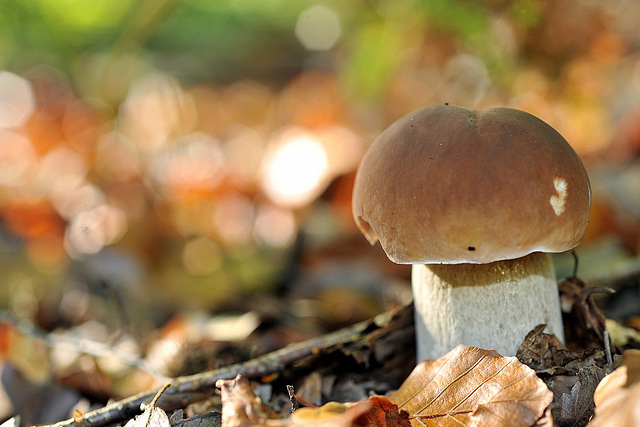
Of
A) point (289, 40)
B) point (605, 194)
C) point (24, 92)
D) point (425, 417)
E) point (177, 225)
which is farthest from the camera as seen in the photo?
point (289, 40)

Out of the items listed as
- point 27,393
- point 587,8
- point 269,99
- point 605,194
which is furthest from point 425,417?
point 269,99

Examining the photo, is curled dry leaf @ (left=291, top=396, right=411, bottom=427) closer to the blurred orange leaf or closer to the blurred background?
the blurred orange leaf

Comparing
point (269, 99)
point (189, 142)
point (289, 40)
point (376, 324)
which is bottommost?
point (376, 324)

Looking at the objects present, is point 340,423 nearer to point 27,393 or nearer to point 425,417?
point 425,417

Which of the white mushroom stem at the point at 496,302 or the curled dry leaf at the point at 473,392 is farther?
the white mushroom stem at the point at 496,302

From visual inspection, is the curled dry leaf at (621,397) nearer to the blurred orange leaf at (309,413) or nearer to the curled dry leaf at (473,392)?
the curled dry leaf at (473,392)

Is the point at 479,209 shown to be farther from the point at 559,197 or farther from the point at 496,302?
the point at 496,302

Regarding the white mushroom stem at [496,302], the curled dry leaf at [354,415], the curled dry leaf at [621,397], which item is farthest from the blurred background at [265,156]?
the curled dry leaf at [621,397]

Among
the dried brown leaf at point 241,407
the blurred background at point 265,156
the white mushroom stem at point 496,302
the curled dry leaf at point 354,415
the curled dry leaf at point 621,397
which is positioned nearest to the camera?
the curled dry leaf at point 621,397
